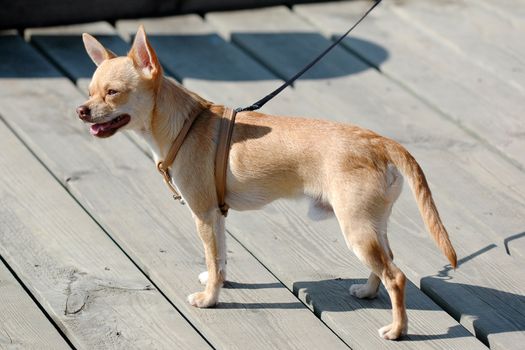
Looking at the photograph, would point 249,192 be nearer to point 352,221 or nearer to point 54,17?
point 352,221

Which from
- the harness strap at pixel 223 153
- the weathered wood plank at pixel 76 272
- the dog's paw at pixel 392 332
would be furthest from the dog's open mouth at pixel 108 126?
the dog's paw at pixel 392 332

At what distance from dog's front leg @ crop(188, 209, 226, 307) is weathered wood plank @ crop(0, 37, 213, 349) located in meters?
0.13

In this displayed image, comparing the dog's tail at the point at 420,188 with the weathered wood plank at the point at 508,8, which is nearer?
the dog's tail at the point at 420,188

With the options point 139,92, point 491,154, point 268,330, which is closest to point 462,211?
point 491,154

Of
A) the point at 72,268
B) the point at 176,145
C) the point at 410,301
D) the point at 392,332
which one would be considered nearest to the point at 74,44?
the point at 72,268

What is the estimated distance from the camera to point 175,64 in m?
6.23

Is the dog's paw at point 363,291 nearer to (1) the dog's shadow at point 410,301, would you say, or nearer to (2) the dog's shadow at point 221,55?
(1) the dog's shadow at point 410,301

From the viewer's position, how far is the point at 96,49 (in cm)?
422

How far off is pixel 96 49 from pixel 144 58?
1.00 ft

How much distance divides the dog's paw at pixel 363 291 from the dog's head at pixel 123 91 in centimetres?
112

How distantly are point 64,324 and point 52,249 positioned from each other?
596 millimetres

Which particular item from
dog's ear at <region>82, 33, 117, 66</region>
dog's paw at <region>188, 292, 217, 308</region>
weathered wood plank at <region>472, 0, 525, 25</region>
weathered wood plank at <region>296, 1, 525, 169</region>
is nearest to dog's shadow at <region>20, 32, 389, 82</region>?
weathered wood plank at <region>296, 1, 525, 169</region>

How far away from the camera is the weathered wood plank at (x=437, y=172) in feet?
14.1

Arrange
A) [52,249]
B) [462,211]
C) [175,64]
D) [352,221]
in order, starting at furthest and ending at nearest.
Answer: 1. [175,64]
2. [462,211]
3. [52,249]
4. [352,221]
